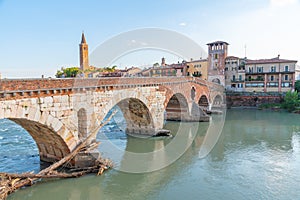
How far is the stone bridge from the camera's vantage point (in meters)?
8.67

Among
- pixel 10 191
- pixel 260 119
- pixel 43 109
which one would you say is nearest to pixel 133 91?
pixel 43 109

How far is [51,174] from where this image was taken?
33.1 ft

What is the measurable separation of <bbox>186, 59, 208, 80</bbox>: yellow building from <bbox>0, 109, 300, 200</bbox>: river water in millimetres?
24911

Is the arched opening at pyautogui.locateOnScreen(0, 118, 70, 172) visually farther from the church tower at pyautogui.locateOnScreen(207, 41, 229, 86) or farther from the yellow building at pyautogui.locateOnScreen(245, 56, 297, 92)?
the yellow building at pyautogui.locateOnScreen(245, 56, 297, 92)

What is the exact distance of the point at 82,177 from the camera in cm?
1094

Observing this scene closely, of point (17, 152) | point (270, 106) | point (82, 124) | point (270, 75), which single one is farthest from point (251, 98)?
point (17, 152)

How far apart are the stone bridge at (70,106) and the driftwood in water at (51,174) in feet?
1.15

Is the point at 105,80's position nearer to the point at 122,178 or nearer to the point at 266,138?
the point at 122,178

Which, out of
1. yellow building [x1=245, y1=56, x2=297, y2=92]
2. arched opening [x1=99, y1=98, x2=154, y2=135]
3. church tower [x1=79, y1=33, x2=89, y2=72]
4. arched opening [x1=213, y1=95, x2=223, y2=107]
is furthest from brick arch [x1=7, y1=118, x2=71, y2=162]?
yellow building [x1=245, y1=56, x2=297, y2=92]

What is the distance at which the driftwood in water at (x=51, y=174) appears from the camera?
345 inches

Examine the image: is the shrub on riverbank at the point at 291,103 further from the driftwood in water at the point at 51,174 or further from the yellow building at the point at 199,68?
the driftwood in water at the point at 51,174

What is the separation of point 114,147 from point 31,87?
8506 millimetres

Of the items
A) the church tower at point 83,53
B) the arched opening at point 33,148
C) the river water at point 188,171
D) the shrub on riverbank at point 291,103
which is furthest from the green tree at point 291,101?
the church tower at point 83,53

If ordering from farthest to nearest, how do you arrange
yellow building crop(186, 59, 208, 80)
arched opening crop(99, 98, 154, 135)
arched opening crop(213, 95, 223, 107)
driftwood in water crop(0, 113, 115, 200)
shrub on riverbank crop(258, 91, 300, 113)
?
yellow building crop(186, 59, 208, 80)
arched opening crop(213, 95, 223, 107)
shrub on riverbank crop(258, 91, 300, 113)
arched opening crop(99, 98, 154, 135)
driftwood in water crop(0, 113, 115, 200)
